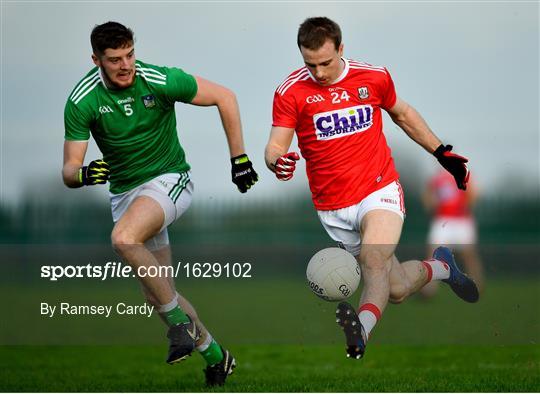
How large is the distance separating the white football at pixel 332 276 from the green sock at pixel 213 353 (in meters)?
1.26

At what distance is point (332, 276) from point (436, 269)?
60.5 inches

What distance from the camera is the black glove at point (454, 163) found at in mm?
8977

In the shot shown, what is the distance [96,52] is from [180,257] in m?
2.33

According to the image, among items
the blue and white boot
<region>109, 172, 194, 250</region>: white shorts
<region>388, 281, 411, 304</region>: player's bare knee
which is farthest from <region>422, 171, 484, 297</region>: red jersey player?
<region>109, 172, 194, 250</region>: white shorts

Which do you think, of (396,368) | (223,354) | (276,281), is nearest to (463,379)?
(396,368)

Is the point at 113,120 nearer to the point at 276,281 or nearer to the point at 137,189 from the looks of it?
the point at 137,189

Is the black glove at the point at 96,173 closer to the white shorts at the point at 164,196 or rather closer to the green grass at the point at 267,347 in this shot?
the white shorts at the point at 164,196

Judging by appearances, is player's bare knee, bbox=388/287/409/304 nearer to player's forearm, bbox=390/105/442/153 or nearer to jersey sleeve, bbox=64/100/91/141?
player's forearm, bbox=390/105/442/153

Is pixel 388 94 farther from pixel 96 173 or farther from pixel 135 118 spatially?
pixel 96 173

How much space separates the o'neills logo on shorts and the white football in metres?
0.96

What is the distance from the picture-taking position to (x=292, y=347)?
44.9ft

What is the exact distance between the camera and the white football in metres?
8.47

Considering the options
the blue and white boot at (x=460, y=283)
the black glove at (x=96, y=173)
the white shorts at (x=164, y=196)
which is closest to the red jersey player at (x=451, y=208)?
the blue and white boot at (x=460, y=283)

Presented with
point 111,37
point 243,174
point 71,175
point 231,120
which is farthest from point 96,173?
point 231,120
